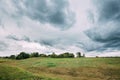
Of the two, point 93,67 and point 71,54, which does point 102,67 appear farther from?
point 71,54

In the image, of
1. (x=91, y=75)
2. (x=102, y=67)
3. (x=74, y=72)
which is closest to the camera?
(x=91, y=75)

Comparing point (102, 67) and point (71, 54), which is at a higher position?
point (71, 54)

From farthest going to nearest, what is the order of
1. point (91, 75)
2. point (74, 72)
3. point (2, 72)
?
1. point (74, 72)
2. point (91, 75)
3. point (2, 72)

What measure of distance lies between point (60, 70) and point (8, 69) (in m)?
13.9

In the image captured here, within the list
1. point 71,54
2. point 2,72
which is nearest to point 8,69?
point 2,72

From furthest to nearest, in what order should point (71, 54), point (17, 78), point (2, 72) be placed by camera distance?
point (71, 54) → point (2, 72) → point (17, 78)

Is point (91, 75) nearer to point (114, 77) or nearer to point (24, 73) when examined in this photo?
point (114, 77)

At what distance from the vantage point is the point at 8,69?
39.8 metres

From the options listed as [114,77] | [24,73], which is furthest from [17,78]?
[114,77]

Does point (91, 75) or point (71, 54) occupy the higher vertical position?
point (71, 54)

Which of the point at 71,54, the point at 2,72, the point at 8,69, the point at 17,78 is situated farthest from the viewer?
the point at 71,54

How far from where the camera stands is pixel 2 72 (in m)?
36.7

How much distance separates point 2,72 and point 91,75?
60.9 ft

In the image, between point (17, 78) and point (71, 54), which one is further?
point (71, 54)
